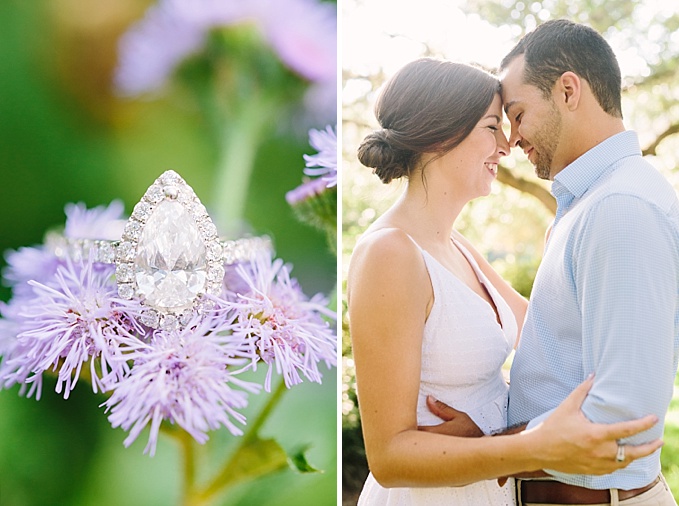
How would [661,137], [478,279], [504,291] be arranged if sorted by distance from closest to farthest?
[478,279] → [504,291] → [661,137]

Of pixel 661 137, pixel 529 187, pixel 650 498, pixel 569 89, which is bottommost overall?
pixel 650 498

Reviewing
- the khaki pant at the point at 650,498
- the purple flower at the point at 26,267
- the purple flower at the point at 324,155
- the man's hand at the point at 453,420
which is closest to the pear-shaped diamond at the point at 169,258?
the purple flower at the point at 26,267

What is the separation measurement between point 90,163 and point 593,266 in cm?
59

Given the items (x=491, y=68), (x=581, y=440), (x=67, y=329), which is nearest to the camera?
(x=581, y=440)

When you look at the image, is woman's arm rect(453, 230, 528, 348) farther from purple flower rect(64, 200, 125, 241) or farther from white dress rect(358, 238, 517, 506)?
purple flower rect(64, 200, 125, 241)

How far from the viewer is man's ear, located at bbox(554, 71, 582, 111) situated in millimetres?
901

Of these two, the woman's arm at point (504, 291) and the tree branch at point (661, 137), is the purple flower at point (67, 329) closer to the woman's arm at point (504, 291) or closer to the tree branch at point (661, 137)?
the woman's arm at point (504, 291)

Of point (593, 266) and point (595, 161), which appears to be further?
point (595, 161)

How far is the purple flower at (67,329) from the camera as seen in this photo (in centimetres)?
83

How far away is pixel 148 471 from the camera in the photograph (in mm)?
927

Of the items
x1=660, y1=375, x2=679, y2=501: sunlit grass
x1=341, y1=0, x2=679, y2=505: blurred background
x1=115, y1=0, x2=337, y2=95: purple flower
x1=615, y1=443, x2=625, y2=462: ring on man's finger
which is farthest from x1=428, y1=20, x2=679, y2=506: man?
x1=660, y1=375, x2=679, y2=501: sunlit grass

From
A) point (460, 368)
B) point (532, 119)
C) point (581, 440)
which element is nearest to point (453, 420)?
point (460, 368)

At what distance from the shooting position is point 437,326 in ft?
2.92

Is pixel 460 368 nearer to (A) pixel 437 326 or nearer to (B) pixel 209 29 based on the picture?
(A) pixel 437 326
